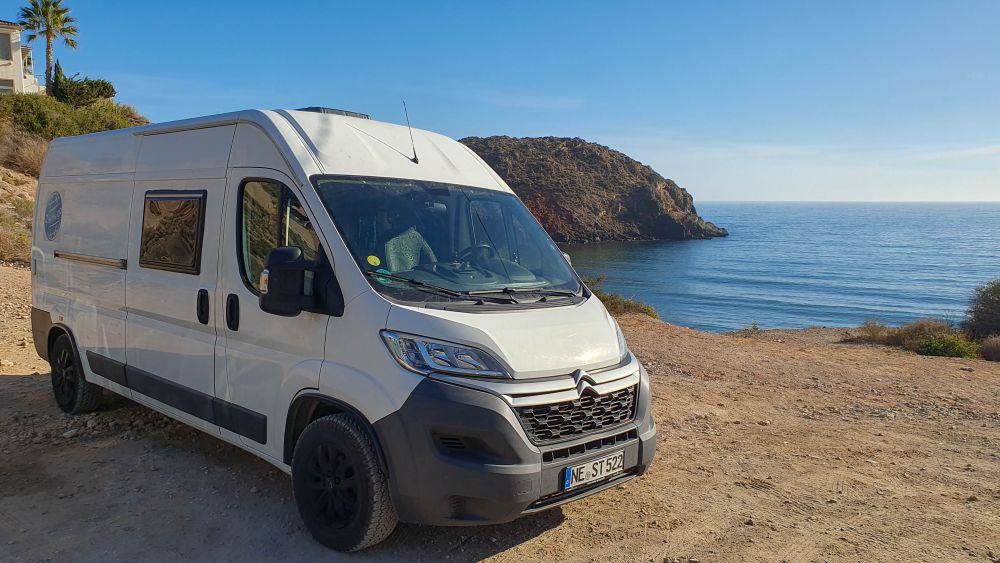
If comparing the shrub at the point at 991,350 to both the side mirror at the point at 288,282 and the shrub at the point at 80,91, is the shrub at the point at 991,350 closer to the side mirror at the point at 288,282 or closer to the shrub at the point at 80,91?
the side mirror at the point at 288,282

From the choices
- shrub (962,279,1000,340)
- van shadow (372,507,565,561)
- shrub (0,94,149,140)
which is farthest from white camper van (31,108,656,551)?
shrub (0,94,149,140)

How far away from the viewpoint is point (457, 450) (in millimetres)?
3545

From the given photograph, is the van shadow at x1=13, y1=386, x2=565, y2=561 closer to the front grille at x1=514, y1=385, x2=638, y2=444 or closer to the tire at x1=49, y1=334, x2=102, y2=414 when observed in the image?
the tire at x1=49, y1=334, x2=102, y2=414

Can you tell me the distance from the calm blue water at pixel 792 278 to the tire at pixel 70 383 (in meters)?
29.9

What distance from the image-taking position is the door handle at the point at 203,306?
4754mm

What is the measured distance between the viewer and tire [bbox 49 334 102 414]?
249 inches

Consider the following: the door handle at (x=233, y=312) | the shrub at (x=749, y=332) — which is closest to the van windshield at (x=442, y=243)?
the door handle at (x=233, y=312)

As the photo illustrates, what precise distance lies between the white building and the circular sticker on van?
4413cm

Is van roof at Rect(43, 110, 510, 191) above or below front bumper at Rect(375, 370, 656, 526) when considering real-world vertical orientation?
above

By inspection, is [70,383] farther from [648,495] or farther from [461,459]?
[648,495]

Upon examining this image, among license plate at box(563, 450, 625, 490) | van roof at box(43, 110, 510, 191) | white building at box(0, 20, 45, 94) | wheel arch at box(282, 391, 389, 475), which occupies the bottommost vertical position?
license plate at box(563, 450, 625, 490)

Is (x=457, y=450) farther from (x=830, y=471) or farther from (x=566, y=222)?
(x=566, y=222)

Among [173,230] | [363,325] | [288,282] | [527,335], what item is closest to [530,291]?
[527,335]

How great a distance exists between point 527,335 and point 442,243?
919 mm
